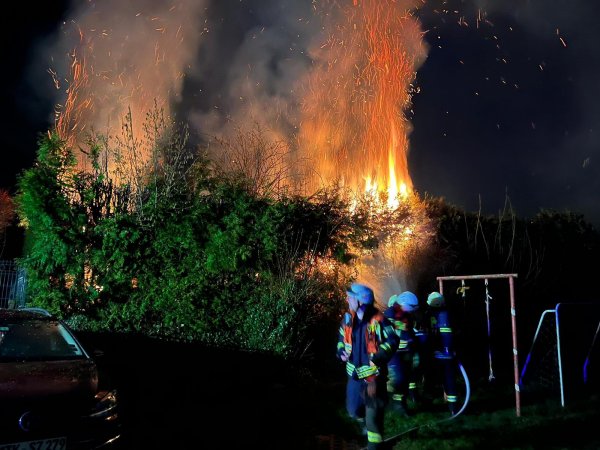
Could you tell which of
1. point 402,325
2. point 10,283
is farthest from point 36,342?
point 10,283

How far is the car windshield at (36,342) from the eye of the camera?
5.43 metres

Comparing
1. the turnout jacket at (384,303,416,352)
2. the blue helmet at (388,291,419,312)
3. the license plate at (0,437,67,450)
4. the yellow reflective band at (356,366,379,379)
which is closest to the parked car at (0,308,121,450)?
the license plate at (0,437,67,450)

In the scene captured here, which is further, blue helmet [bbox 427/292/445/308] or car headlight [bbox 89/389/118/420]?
blue helmet [bbox 427/292/445/308]

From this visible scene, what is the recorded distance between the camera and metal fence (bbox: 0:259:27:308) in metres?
11.8

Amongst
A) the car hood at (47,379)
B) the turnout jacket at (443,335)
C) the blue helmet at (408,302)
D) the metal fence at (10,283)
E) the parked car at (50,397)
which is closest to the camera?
the parked car at (50,397)

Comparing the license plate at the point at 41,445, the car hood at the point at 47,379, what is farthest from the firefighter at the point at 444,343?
the license plate at the point at 41,445

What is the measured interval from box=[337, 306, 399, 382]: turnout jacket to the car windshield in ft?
9.61

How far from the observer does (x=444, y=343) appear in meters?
7.77

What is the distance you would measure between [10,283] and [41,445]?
9080 millimetres

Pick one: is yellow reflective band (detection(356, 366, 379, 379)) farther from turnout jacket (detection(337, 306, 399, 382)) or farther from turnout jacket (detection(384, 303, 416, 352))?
turnout jacket (detection(384, 303, 416, 352))

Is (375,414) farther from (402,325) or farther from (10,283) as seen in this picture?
(10,283)

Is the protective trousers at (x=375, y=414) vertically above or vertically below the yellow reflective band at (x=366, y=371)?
below

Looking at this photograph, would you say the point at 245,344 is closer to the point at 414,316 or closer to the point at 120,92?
the point at 414,316

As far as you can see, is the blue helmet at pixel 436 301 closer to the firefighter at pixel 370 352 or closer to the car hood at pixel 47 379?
the firefighter at pixel 370 352
